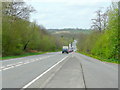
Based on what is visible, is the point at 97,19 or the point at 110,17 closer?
the point at 110,17

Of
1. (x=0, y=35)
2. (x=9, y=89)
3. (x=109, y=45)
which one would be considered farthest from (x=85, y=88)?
(x=0, y=35)

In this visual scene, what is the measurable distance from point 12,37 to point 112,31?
21.1m

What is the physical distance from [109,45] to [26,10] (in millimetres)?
21939

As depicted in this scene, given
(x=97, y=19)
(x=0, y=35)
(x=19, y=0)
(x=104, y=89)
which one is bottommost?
(x=104, y=89)

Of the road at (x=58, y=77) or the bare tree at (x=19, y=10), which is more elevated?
the bare tree at (x=19, y=10)

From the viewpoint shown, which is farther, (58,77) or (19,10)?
(19,10)

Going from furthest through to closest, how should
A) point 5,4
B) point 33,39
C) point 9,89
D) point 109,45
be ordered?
point 33,39
point 5,4
point 109,45
point 9,89

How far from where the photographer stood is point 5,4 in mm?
40844

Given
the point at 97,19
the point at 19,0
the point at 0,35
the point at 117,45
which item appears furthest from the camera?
the point at 97,19

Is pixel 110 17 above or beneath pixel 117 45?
above

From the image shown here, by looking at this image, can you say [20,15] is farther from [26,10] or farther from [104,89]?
[104,89]

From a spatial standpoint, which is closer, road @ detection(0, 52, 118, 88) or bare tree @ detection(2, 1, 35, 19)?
road @ detection(0, 52, 118, 88)

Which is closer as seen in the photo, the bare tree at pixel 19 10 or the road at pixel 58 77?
the road at pixel 58 77

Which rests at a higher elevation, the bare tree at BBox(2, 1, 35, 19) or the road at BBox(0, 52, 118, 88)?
the bare tree at BBox(2, 1, 35, 19)
